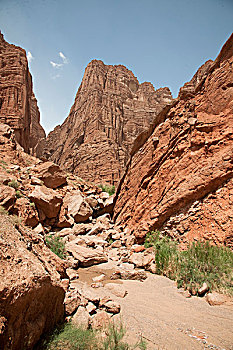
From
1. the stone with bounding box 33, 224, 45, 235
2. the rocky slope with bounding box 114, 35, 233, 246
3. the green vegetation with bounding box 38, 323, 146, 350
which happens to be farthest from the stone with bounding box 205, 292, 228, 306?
the stone with bounding box 33, 224, 45, 235

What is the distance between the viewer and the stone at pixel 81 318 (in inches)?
91.9

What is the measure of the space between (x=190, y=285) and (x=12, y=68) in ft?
111

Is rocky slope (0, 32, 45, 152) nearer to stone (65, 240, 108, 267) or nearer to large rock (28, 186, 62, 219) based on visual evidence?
large rock (28, 186, 62, 219)

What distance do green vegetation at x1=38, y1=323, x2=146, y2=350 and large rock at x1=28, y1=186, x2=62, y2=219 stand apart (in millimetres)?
7831

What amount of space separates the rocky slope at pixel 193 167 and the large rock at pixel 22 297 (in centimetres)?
446

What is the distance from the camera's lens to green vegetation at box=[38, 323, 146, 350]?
Result: 1.84 m

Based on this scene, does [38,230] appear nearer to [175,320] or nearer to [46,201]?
[46,201]

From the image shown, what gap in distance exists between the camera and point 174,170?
711 centimetres

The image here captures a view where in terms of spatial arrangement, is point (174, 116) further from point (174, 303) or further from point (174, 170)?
point (174, 303)

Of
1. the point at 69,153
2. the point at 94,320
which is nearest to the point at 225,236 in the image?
the point at 94,320

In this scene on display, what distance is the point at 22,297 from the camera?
165 centimetres

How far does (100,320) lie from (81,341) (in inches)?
27.2

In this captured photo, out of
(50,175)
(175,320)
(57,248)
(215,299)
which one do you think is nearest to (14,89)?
(50,175)

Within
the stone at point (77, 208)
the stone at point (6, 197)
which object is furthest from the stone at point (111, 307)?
the stone at point (77, 208)
